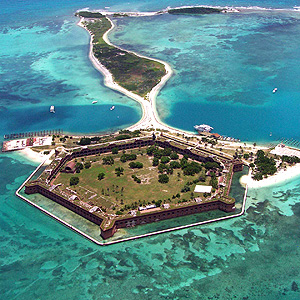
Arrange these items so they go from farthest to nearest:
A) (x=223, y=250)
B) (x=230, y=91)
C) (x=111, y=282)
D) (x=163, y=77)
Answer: (x=163, y=77) < (x=230, y=91) < (x=223, y=250) < (x=111, y=282)

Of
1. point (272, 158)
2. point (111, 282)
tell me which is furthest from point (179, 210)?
point (272, 158)

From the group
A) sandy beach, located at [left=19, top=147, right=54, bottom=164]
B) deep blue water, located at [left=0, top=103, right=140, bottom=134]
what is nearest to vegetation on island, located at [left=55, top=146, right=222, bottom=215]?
sandy beach, located at [left=19, top=147, right=54, bottom=164]

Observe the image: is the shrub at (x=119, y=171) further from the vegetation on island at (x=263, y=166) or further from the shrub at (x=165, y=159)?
the vegetation on island at (x=263, y=166)

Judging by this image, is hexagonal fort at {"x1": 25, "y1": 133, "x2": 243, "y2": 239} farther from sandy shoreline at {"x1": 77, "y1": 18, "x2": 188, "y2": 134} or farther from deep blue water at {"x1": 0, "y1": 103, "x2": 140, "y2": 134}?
deep blue water at {"x1": 0, "y1": 103, "x2": 140, "y2": 134}

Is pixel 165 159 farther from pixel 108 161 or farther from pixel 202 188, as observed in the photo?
pixel 202 188

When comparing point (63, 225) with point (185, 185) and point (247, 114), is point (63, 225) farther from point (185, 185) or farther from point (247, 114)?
point (247, 114)
